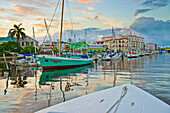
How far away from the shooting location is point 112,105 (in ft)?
14.3

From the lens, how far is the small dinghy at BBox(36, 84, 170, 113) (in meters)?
3.97

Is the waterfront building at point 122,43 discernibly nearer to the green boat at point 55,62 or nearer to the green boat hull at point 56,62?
the green boat hull at point 56,62

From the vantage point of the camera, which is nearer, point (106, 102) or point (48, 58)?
point (106, 102)

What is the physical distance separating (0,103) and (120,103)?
20.5 feet

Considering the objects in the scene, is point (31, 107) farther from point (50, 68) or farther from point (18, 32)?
point (18, 32)

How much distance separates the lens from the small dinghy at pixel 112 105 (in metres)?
3.97

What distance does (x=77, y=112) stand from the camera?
12.6ft

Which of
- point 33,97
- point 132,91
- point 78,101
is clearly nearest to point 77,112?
point 78,101

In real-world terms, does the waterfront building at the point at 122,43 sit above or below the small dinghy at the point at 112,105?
above

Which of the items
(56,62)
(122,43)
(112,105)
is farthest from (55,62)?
(122,43)

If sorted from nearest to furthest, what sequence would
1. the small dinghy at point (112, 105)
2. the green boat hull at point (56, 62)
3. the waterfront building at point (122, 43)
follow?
the small dinghy at point (112, 105) < the green boat hull at point (56, 62) < the waterfront building at point (122, 43)

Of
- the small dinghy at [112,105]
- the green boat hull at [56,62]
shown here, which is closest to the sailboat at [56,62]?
the green boat hull at [56,62]

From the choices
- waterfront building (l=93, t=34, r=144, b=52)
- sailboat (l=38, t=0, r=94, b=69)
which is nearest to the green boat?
sailboat (l=38, t=0, r=94, b=69)

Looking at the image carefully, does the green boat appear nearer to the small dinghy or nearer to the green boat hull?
the green boat hull
